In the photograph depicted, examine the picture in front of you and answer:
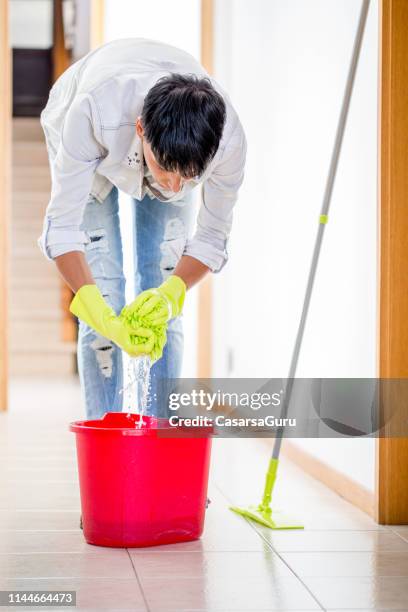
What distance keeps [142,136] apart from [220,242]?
13.8 inches

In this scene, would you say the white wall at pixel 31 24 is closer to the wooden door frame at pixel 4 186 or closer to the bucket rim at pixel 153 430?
the wooden door frame at pixel 4 186

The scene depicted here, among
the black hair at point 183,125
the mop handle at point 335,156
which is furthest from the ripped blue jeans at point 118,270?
the black hair at point 183,125

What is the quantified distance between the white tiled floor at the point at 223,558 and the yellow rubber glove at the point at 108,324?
367 millimetres

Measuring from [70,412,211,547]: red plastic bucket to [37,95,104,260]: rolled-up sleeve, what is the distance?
1.11 ft

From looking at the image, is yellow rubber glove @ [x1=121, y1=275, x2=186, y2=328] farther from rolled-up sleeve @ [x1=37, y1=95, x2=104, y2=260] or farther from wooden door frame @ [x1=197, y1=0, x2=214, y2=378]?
wooden door frame @ [x1=197, y1=0, x2=214, y2=378]

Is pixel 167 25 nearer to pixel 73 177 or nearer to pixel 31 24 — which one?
pixel 73 177

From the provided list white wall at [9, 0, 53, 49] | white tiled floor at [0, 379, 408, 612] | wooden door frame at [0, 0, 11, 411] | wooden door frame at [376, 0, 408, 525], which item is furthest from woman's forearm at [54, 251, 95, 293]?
white wall at [9, 0, 53, 49]

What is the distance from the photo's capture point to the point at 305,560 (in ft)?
5.65

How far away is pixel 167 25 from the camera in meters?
4.18

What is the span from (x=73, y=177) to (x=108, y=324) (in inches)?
10.6

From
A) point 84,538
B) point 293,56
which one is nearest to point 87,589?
point 84,538

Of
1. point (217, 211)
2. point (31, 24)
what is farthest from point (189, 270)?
point (31, 24)

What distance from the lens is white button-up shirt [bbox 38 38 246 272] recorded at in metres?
1.70

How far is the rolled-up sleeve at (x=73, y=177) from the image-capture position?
170 cm
